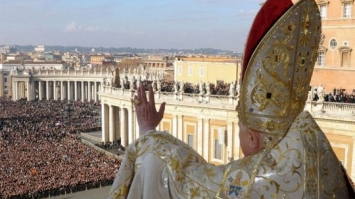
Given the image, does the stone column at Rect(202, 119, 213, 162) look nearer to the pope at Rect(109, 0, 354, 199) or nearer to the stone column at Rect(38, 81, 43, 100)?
the pope at Rect(109, 0, 354, 199)

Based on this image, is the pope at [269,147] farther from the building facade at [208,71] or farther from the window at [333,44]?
the building facade at [208,71]

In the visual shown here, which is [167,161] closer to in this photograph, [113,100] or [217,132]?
[217,132]

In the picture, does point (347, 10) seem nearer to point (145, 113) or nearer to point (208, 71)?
point (208, 71)

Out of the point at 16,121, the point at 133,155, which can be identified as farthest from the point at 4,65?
the point at 133,155

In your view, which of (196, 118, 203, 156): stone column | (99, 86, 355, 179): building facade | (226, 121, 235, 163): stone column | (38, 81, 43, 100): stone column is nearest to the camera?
Result: (99, 86, 355, 179): building facade

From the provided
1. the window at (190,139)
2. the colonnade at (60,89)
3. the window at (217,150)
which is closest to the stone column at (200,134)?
the window at (190,139)

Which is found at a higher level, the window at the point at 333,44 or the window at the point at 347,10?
the window at the point at 347,10

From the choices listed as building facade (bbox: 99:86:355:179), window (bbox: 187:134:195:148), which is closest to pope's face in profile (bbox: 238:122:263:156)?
building facade (bbox: 99:86:355:179)
